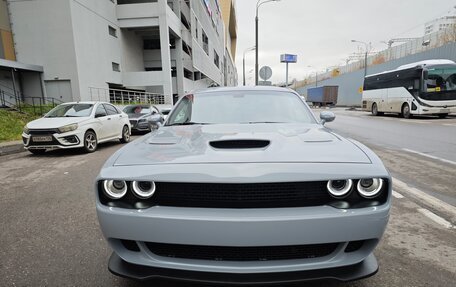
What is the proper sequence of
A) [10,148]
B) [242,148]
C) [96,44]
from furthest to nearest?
[96,44] → [10,148] → [242,148]

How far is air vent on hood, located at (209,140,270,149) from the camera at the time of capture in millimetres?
2312

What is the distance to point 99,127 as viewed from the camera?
9.81 meters

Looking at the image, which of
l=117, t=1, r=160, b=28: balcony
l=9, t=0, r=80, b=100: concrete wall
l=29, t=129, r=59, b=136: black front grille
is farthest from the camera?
l=117, t=1, r=160, b=28: balcony

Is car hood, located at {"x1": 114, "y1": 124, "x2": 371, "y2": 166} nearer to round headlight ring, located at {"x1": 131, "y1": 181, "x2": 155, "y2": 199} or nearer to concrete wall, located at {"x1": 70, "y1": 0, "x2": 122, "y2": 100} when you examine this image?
round headlight ring, located at {"x1": 131, "y1": 181, "x2": 155, "y2": 199}

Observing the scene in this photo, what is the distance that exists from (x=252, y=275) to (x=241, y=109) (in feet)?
6.71

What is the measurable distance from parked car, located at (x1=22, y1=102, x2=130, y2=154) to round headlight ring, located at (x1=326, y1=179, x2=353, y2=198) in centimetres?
819

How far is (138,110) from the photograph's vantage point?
607 inches

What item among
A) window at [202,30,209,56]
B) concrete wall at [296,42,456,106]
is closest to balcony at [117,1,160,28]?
concrete wall at [296,42,456,106]

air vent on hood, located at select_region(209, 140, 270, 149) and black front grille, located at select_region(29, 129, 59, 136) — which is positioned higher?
air vent on hood, located at select_region(209, 140, 270, 149)

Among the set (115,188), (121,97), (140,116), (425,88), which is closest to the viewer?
(115,188)

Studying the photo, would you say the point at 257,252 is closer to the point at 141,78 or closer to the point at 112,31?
the point at 141,78

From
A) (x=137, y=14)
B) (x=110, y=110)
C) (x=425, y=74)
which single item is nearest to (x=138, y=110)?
(x=110, y=110)

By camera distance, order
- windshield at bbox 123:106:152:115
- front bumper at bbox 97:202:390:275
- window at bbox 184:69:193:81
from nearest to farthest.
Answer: front bumper at bbox 97:202:390:275, windshield at bbox 123:106:152:115, window at bbox 184:69:193:81

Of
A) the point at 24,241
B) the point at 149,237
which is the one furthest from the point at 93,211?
the point at 149,237
